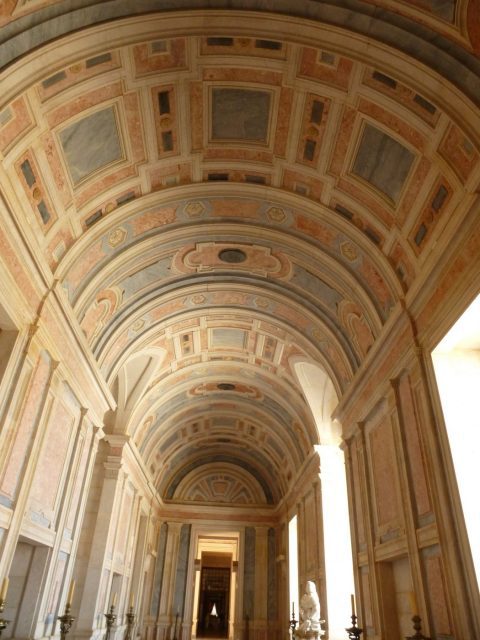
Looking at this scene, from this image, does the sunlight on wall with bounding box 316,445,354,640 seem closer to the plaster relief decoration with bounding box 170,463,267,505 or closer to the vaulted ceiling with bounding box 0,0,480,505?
the vaulted ceiling with bounding box 0,0,480,505

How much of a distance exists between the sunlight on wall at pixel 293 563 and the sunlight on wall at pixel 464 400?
49.5 feet

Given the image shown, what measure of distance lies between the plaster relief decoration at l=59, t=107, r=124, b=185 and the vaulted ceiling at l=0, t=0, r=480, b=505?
0.03 metres

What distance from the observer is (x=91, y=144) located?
8.46 meters

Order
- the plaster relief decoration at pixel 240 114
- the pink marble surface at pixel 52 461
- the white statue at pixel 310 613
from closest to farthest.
A: the plaster relief decoration at pixel 240 114 → the pink marble surface at pixel 52 461 → the white statue at pixel 310 613

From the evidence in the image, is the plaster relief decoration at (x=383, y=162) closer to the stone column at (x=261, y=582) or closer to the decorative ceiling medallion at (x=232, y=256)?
the decorative ceiling medallion at (x=232, y=256)

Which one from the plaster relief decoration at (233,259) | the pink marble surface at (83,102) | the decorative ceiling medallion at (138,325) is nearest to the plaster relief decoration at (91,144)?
the pink marble surface at (83,102)

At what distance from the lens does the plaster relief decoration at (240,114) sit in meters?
8.47

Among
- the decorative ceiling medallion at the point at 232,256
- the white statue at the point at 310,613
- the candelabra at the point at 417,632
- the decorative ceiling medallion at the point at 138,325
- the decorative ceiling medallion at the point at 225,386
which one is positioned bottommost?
the candelabra at the point at 417,632

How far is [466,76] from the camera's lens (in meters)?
6.45

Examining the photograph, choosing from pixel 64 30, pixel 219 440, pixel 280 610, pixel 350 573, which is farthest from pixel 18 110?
pixel 280 610

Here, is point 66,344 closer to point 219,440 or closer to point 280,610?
point 219,440

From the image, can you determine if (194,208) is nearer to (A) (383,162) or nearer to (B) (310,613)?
(A) (383,162)

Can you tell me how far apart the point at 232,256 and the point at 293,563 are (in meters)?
14.5

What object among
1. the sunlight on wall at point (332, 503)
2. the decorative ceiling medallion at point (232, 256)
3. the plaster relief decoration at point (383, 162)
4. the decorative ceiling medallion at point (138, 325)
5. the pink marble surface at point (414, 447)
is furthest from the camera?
the sunlight on wall at point (332, 503)
